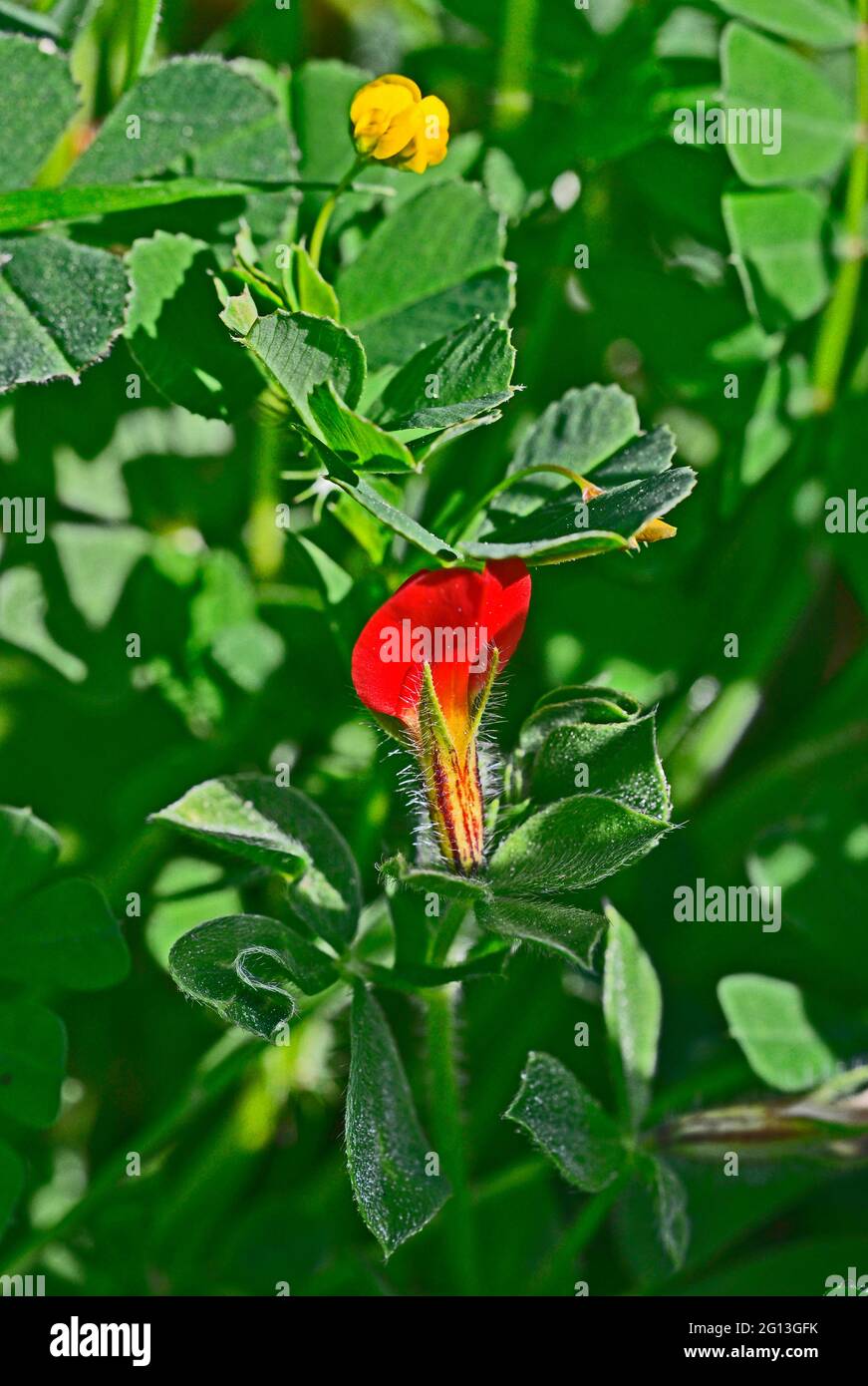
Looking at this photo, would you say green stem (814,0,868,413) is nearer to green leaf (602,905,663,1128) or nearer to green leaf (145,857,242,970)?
green leaf (602,905,663,1128)

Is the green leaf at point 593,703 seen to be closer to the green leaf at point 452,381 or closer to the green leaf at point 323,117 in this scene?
the green leaf at point 452,381

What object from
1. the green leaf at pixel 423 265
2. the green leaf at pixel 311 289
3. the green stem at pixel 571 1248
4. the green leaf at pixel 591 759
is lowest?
the green stem at pixel 571 1248

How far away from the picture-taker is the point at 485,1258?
173 centimetres

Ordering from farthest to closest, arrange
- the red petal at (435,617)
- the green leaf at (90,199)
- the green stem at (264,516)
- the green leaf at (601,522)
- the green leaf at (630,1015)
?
the green stem at (264,516) < the green leaf at (630,1015) < the green leaf at (90,199) < the red petal at (435,617) < the green leaf at (601,522)

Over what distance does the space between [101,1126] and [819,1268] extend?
0.97 meters

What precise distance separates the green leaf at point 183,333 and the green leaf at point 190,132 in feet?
0.57

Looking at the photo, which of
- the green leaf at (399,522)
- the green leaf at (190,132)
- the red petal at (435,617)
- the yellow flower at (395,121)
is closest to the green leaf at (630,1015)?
the red petal at (435,617)

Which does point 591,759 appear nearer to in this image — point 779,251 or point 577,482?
point 577,482

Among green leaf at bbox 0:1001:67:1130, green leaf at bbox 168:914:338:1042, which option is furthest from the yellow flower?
green leaf at bbox 0:1001:67:1130

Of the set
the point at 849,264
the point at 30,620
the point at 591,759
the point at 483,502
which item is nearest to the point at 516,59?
the point at 849,264

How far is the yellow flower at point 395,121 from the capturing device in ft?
3.77

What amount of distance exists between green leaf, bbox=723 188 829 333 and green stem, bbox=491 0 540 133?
333mm

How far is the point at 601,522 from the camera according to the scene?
1.02 m

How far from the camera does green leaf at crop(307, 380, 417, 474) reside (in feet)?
3.44
